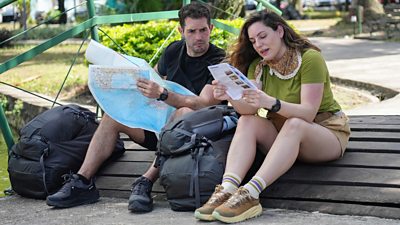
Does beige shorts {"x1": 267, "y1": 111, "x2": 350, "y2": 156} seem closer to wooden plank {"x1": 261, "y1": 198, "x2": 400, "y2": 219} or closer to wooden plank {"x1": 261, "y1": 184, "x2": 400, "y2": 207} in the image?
wooden plank {"x1": 261, "y1": 184, "x2": 400, "y2": 207}

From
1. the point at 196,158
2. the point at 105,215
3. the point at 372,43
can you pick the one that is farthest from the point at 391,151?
the point at 372,43

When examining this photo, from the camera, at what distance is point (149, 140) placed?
515cm

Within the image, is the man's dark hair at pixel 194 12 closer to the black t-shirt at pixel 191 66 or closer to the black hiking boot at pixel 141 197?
the black t-shirt at pixel 191 66

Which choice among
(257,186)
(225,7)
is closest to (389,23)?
(225,7)

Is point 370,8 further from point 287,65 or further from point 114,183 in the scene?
point 287,65

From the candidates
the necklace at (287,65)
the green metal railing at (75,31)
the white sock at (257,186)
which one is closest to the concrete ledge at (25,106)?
the green metal railing at (75,31)

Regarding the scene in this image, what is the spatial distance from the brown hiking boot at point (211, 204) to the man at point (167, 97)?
49 centimetres

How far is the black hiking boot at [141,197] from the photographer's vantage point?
4473mm

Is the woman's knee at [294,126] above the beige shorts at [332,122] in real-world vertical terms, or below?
above

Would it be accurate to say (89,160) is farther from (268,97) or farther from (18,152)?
(268,97)

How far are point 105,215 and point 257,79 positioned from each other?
1.16m

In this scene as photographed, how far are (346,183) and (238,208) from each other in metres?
0.66

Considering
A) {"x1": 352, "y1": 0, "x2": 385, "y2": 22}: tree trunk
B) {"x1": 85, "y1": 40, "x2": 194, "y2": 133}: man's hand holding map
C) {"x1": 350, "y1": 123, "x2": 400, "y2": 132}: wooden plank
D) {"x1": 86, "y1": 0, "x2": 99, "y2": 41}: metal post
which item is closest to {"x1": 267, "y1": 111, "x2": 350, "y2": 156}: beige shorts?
{"x1": 85, "y1": 40, "x2": 194, "y2": 133}: man's hand holding map

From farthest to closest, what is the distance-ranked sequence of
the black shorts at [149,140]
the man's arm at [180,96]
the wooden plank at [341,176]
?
the black shorts at [149,140]
the man's arm at [180,96]
the wooden plank at [341,176]
